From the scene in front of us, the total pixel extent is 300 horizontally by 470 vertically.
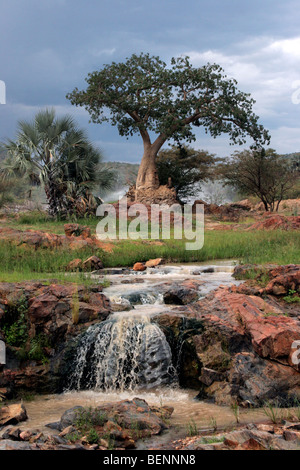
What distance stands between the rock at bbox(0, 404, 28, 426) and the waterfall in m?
1.43

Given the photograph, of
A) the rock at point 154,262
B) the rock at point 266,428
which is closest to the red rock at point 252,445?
the rock at point 266,428

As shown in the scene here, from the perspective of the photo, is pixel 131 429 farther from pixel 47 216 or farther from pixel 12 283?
pixel 47 216

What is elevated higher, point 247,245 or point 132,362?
point 247,245

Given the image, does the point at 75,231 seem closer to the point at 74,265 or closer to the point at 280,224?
the point at 74,265

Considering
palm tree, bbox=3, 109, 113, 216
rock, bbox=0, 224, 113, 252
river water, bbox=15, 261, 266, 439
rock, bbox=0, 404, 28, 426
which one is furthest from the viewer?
palm tree, bbox=3, 109, 113, 216

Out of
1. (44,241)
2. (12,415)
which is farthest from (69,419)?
(44,241)

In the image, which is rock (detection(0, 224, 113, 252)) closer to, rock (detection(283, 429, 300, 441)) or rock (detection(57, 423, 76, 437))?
rock (detection(57, 423, 76, 437))

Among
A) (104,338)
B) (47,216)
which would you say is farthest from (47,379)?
(47,216)

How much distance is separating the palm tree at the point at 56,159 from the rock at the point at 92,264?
11.3 meters

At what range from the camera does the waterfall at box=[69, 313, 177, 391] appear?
6.50 m

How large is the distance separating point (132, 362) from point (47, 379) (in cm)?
122

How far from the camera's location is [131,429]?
14.9 ft

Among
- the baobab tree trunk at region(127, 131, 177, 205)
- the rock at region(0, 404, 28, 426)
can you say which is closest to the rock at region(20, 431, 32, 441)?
the rock at region(0, 404, 28, 426)

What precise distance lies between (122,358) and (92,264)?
5.80 meters
